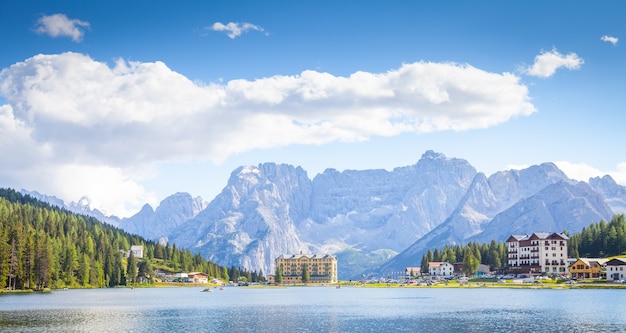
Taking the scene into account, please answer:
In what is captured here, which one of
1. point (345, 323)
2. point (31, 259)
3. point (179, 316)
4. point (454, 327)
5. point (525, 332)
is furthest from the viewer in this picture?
point (31, 259)

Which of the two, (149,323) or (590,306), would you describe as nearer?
(149,323)

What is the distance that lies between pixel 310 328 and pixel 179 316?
31.9 meters

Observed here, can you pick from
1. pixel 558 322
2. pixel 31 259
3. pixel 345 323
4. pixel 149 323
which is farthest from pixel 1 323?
pixel 31 259

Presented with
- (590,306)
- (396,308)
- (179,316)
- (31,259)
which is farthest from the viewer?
(31,259)

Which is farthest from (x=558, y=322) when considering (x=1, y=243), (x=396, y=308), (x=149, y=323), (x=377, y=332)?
(x=1, y=243)

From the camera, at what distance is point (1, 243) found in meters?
178

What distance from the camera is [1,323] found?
319 ft

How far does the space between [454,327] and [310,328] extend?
63.1 feet

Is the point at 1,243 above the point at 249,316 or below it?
above

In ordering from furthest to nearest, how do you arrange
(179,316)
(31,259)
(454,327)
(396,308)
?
(31,259), (396,308), (179,316), (454,327)

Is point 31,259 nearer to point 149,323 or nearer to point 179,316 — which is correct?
point 179,316

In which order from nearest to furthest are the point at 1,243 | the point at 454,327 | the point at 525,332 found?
the point at 525,332 < the point at 454,327 < the point at 1,243

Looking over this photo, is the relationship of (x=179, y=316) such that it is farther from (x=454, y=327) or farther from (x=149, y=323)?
(x=454, y=327)

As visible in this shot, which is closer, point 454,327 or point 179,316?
point 454,327
